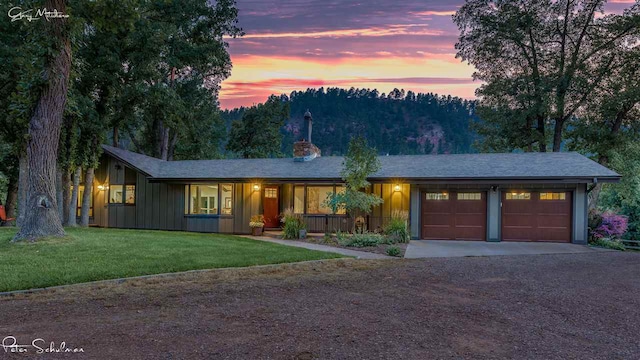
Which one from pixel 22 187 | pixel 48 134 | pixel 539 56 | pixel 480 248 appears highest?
pixel 539 56

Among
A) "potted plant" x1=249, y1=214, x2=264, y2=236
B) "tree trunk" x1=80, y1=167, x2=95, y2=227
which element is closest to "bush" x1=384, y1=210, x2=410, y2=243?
"potted plant" x1=249, y1=214, x2=264, y2=236

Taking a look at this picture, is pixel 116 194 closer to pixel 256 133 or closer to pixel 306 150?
pixel 306 150

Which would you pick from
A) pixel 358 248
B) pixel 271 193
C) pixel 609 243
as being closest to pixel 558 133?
pixel 609 243

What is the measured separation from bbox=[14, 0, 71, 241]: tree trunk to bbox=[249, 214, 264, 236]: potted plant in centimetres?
635

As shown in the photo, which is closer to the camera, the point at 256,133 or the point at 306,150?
the point at 306,150

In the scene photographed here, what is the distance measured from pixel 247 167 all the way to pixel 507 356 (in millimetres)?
14833

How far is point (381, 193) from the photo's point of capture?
15281mm

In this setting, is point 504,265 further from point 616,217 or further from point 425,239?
point 616,217

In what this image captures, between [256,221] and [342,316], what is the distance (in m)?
10.9

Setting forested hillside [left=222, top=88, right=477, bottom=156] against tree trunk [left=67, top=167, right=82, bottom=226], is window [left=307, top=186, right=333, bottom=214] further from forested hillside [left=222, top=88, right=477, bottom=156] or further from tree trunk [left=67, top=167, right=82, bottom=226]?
forested hillside [left=222, top=88, right=477, bottom=156]

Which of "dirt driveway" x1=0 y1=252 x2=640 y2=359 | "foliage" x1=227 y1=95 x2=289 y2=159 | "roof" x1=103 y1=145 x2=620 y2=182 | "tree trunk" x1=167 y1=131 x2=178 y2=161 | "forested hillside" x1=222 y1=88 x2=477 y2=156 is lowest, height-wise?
"dirt driveway" x1=0 y1=252 x2=640 y2=359

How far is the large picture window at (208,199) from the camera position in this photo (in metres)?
16.5

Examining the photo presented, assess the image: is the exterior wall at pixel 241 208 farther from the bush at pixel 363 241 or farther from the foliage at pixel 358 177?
the bush at pixel 363 241

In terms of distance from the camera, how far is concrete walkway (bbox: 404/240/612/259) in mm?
11082
